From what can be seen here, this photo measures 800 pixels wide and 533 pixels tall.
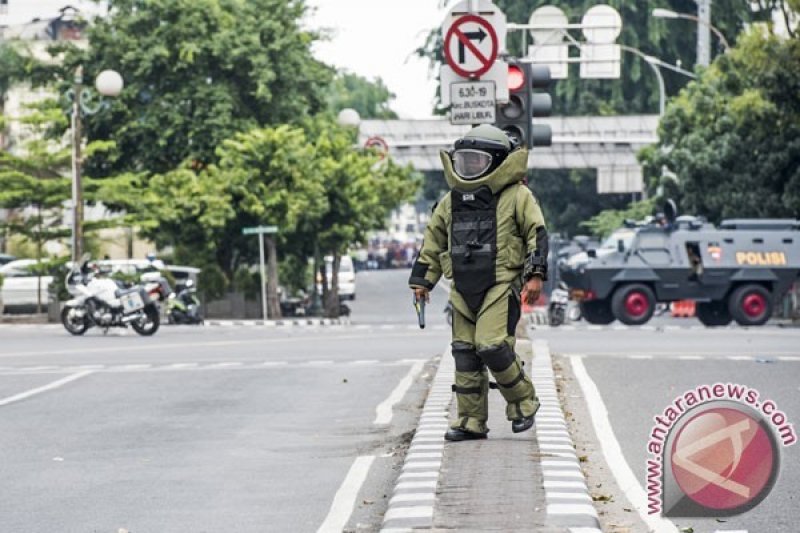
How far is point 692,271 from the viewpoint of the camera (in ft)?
132

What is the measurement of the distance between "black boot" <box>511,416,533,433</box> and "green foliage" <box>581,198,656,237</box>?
5667cm

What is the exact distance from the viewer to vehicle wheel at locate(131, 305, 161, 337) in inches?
1348

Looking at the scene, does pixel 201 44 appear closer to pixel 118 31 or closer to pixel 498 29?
pixel 118 31

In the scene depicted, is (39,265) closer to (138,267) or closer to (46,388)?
(138,267)

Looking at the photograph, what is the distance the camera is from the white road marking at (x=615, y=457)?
952 cm

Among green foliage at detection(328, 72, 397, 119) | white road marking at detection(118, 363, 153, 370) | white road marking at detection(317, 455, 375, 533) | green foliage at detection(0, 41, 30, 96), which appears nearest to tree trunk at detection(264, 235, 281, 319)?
green foliage at detection(0, 41, 30, 96)

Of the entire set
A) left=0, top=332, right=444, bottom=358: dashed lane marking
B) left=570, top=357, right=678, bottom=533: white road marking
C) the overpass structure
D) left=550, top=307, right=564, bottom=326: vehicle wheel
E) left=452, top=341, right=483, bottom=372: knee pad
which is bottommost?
left=550, top=307, right=564, bottom=326: vehicle wheel

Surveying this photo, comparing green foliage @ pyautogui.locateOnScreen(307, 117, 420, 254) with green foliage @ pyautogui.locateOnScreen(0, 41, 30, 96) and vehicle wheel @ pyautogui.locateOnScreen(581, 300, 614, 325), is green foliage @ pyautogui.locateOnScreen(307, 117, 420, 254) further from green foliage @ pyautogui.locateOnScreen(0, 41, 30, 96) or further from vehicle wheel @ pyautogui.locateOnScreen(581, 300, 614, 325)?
vehicle wheel @ pyautogui.locateOnScreen(581, 300, 614, 325)

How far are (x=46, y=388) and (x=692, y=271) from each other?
2294 centimetres

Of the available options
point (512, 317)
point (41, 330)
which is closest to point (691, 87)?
point (41, 330)

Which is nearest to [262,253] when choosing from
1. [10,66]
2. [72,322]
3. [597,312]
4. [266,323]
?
[266,323]

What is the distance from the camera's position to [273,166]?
5569 centimetres

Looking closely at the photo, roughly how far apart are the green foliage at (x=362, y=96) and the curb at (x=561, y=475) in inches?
4587

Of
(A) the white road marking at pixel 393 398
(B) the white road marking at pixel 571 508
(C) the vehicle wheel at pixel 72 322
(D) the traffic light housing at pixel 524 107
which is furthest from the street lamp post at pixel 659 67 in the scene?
(B) the white road marking at pixel 571 508
